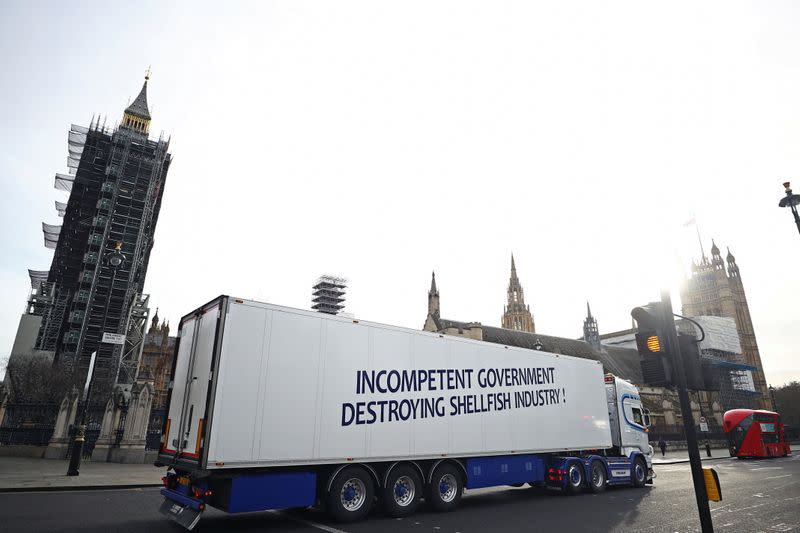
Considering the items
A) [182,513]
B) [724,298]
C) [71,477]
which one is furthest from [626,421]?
[724,298]

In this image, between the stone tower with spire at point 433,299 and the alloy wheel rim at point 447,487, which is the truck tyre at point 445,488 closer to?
the alloy wheel rim at point 447,487

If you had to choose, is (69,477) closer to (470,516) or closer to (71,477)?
(71,477)

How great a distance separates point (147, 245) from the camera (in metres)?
61.8

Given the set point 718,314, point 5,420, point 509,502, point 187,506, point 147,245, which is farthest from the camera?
point 718,314

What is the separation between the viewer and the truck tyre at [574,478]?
13.5 meters

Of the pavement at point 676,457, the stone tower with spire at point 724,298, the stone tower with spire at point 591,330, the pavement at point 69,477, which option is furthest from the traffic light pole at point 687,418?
the stone tower with spire at point 724,298

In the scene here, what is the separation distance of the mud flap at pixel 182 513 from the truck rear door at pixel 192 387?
74 centimetres

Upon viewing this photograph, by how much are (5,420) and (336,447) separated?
25.1 meters

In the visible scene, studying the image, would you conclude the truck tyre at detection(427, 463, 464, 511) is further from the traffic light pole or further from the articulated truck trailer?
the traffic light pole

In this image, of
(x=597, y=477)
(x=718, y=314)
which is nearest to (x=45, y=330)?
(x=597, y=477)

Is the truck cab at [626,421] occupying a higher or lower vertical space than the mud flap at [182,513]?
higher

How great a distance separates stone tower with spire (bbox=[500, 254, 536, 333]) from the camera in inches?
3381

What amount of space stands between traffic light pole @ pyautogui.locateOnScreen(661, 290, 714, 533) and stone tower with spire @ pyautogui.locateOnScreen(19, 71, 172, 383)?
177 ft

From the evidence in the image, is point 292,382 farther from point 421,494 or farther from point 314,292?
point 314,292
